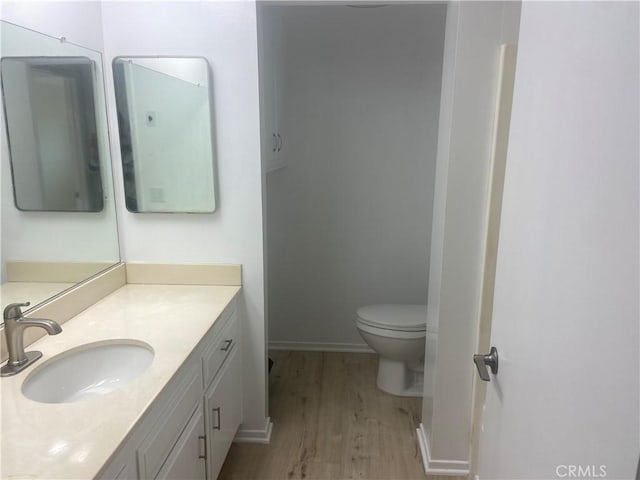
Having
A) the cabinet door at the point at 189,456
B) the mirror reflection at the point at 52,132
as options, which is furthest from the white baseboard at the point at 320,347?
the mirror reflection at the point at 52,132

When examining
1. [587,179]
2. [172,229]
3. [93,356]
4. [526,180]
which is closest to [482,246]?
[526,180]

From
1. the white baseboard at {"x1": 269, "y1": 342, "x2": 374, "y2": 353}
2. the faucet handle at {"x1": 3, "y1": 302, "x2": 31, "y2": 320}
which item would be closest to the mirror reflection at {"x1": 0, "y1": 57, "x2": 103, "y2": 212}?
the faucet handle at {"x1": 3, "y1": 302, "x2": 31, "y2": 320}

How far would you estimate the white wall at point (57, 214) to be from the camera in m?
1.45

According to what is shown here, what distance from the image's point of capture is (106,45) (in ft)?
6.34

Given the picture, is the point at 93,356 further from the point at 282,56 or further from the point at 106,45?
the point at 282,56

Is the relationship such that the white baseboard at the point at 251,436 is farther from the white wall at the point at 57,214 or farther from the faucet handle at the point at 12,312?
the faucet handle at the point at 12,312

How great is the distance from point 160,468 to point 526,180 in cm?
120

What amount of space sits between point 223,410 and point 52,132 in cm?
124

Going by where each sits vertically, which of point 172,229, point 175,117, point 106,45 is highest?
point 106,45

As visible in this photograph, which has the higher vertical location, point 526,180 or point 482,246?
point 526,180

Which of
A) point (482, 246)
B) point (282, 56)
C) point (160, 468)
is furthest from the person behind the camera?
point (282, 56)

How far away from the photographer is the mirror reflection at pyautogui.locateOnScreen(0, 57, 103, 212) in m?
1.47
